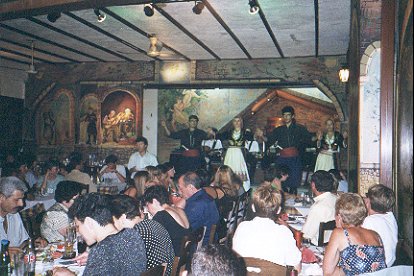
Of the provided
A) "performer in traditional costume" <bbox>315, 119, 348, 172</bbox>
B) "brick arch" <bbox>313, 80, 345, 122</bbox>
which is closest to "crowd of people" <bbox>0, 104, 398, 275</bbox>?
"performer in traditional costume" <bbox>315, 119, 348, 172</bbox>

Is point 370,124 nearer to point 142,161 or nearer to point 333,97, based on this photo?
point 142,161

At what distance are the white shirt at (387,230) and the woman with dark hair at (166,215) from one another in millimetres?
1631

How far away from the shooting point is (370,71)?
15.2ft

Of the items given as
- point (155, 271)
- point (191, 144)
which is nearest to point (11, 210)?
point (155, 271)

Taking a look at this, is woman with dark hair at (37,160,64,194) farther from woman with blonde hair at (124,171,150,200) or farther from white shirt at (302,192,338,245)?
white shirt at (302,192,338,245)

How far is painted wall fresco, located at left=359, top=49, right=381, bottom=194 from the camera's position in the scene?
4520 millimetres

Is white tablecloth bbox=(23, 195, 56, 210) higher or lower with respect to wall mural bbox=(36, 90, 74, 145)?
lower

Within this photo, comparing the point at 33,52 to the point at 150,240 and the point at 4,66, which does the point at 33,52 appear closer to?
the point at 4,66

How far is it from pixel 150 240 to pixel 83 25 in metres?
6.89

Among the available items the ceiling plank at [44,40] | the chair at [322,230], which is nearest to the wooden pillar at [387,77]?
the chair at [322,230]

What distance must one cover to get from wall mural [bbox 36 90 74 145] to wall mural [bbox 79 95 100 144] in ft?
1.13

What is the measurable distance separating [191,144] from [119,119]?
8.97ft

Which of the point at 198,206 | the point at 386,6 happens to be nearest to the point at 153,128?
the point at 198,206

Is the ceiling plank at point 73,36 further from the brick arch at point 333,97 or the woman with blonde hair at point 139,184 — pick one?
the brick arch at point 333,97
